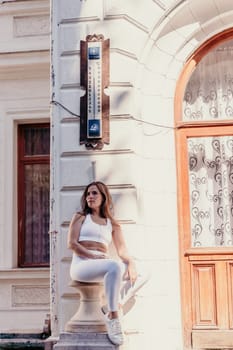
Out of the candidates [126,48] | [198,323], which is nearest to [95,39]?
[126,48]

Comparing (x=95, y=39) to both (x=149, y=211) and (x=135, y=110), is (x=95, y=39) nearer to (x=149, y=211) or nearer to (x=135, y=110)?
(x=135, y=110)

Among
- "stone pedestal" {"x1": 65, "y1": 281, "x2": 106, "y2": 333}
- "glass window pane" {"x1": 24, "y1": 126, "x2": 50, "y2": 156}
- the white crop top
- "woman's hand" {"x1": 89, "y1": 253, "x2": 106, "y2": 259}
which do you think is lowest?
"stone pedestal" {"x1": 65, "y1": 281, "x2": 106, "y2": 333}

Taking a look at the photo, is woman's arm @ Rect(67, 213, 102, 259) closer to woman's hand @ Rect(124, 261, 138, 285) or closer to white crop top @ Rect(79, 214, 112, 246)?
white crop top @ Rect(79, 214, 112, 246)

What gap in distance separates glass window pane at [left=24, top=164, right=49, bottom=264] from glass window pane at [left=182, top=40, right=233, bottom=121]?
97.3 inches

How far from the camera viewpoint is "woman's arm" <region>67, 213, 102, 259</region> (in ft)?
21.3

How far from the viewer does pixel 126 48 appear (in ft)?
24.3

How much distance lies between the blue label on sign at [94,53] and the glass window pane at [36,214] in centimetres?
233

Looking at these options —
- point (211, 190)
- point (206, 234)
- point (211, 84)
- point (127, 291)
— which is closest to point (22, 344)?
point (127, 291)

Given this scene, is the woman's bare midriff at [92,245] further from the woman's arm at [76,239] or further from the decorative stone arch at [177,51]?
the decorative stone arch at [177,51]

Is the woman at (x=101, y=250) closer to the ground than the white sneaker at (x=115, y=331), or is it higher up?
higher up

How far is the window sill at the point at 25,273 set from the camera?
8.69 meters

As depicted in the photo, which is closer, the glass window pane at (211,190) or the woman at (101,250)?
the woman at (101,250)

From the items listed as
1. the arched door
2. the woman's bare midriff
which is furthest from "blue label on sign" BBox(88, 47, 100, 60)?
the woman's bare midriff

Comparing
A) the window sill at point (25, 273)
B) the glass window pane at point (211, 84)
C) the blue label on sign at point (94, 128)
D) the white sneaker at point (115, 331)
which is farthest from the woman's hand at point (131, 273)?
the window sill at point (25, 273)
